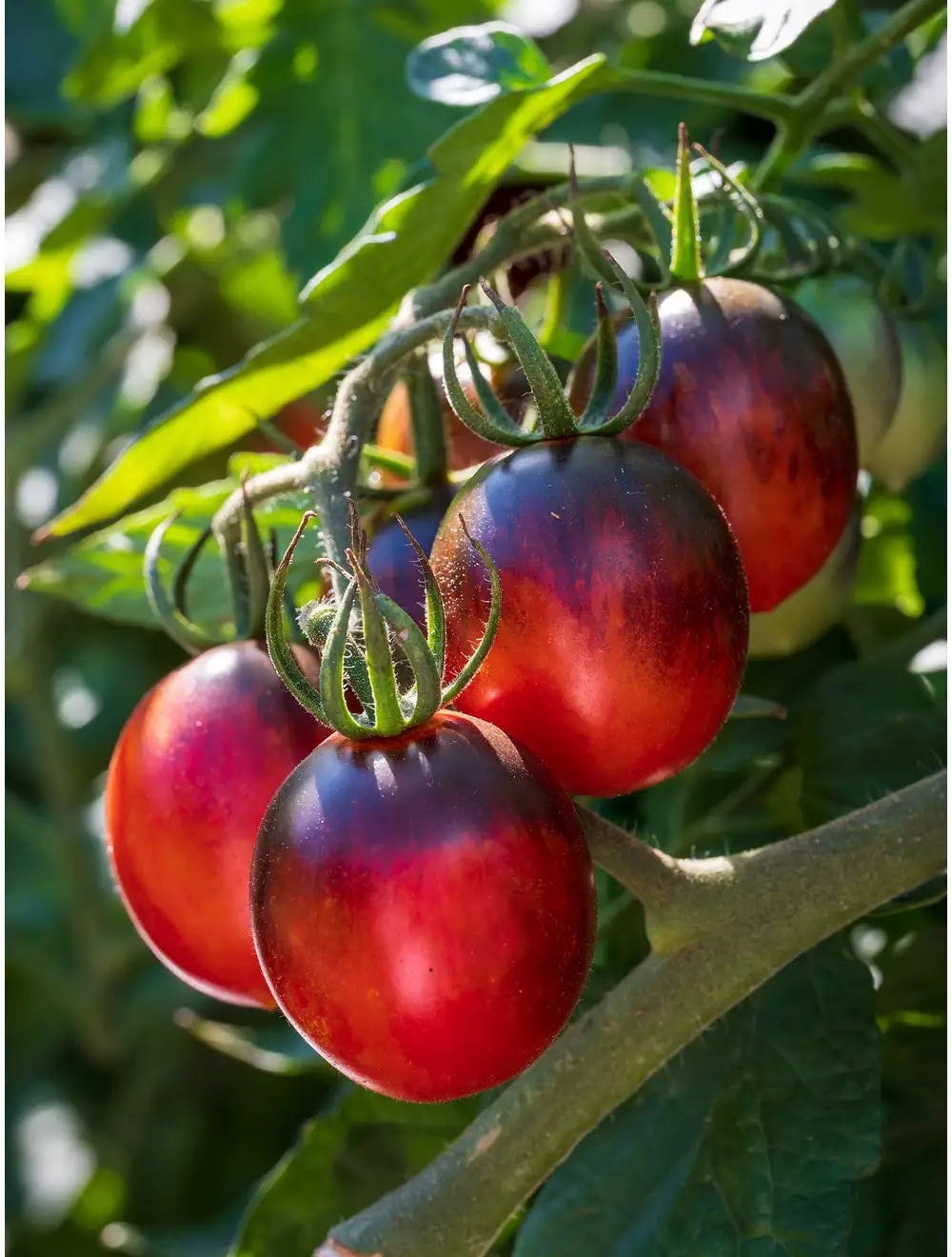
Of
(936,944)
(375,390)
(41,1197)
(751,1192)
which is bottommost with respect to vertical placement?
(41,1197)

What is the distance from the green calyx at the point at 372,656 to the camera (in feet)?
1.45

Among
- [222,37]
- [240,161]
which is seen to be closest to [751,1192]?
[240,161]

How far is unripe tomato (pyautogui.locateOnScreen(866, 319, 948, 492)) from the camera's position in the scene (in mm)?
750

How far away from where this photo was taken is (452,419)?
0.74 meters

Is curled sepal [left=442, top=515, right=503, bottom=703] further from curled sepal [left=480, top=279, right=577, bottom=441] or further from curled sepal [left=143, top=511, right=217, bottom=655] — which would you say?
curled sepal [left=143, top=511, right=217, bottom=655]

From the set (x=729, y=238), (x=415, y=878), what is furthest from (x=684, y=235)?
(x=415, y=878)

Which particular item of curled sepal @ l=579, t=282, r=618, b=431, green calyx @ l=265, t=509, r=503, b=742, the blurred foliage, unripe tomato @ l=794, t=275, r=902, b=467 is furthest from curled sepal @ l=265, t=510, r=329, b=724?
unripe tomato @ l=794, t=275, r=902, b=467

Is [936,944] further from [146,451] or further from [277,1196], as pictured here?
[146,451]

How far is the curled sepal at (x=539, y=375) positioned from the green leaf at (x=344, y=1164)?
1.26 feet

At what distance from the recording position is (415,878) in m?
0.45

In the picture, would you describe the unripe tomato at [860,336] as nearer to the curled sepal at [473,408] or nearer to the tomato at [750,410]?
the tomato at [750,410]

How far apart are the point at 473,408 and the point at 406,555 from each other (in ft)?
0.38

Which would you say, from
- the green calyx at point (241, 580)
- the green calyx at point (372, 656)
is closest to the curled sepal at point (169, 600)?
the green calyx at point (241, 580)

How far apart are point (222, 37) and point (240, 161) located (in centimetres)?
17
